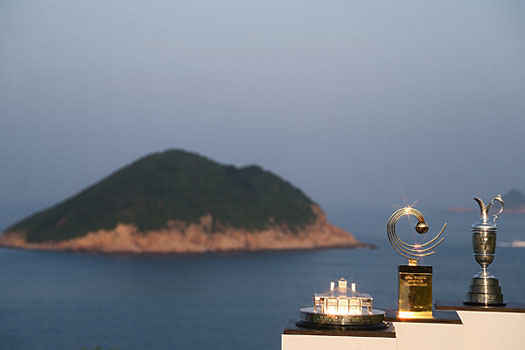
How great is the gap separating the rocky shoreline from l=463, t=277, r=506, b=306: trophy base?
58.5m

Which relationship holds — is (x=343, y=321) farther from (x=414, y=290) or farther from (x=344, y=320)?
(x=414, y=290)

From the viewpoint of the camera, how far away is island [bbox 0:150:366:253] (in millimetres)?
63562

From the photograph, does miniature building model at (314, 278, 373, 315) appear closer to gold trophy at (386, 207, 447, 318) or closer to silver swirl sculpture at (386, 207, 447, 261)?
gold trophy at (386, 207, 447, 318)

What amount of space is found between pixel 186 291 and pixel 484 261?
161ft

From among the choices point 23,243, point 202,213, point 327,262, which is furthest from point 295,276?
point 23,243

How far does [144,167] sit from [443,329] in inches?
2706

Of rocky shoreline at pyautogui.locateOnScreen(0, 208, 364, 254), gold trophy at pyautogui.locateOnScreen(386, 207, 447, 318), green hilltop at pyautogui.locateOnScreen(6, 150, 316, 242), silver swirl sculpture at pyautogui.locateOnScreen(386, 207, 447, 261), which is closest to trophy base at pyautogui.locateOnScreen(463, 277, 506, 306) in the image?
silver swirl sculpture at pyautogui.locateOnScreen(386, 207, 447, 261)

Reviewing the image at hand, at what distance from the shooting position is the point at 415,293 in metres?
3.73

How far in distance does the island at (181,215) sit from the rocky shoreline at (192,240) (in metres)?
0.08

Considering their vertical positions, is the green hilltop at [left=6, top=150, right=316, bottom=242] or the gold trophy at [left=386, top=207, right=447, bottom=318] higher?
the green hilltop at [left=6, top=150, right=316, bottom=242]

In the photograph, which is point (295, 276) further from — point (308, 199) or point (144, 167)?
point (144, 167)

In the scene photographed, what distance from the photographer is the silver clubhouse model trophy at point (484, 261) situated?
4488mm

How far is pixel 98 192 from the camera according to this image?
6875cm

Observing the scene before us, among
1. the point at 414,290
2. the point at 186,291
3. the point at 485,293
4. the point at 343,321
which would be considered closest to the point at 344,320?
the point at 343,321
